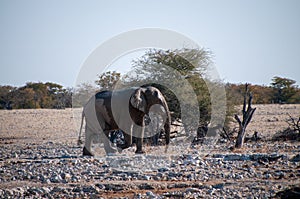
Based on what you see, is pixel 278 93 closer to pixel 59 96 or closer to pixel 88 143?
pixel 59 96

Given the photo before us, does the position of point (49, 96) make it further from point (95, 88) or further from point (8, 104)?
point (95, 88)

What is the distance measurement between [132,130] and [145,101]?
43.9 inches

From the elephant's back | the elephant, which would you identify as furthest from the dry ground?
the elephant's back

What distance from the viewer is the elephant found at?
18.4 meters

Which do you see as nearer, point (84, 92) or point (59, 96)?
point (84, 92)

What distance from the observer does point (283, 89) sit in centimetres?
6788

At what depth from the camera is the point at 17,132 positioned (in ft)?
115

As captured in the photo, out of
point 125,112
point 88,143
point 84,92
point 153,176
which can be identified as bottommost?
point 153,176

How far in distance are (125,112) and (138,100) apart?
24.1 inches

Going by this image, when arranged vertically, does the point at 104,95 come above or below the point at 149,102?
above

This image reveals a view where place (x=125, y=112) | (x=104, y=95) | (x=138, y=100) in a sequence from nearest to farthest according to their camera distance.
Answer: (x=138, y=100)
(x=125, y=112)
(x=104, y=95)

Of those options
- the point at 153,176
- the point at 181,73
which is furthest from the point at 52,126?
the point at 153,176

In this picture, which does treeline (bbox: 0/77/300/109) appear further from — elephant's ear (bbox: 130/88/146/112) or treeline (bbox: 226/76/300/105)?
elephant's ear (bbox: 130/88/146/112)

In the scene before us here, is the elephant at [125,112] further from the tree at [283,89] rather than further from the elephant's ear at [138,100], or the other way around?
the tree at [283,89]
